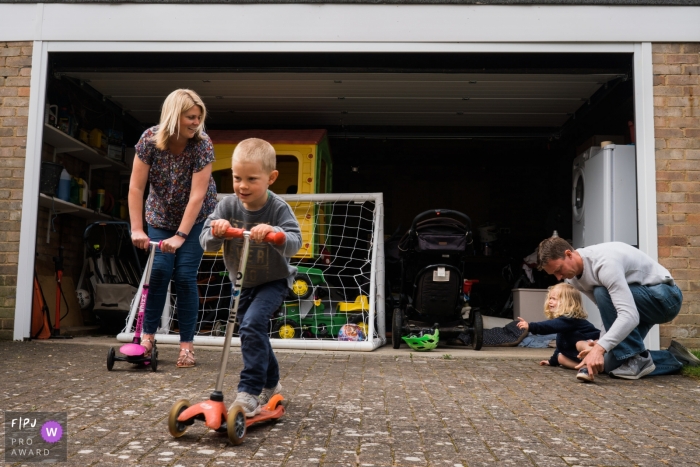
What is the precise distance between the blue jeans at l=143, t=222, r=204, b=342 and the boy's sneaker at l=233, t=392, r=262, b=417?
1.72 meters

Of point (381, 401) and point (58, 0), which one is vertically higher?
point (58, 0)

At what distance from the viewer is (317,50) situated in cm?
616

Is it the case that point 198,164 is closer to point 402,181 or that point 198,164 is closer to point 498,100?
point 498,100

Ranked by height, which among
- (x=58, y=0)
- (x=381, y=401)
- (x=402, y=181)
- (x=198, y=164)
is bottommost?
(x=381, y=401)

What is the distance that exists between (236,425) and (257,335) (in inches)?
16.7

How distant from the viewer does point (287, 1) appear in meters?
6.16

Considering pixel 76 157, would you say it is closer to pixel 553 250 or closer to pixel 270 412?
pixel 553 250

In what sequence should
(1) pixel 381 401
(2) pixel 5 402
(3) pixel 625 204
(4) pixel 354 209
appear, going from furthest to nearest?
(4) pixel 354 209 < (3) pixel 625 204 < (1) pixel 381 401 < (2) pixel 5 402

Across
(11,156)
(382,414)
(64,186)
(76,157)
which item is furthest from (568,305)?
(76,157)

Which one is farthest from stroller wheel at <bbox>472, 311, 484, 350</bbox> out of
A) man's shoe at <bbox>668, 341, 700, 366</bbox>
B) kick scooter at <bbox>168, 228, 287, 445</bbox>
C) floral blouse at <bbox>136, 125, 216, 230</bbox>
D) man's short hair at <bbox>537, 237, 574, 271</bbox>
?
kick scooter at <bbox>168, 228, 287, 445</bbox>

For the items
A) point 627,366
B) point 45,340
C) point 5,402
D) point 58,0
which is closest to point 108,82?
point 58,0

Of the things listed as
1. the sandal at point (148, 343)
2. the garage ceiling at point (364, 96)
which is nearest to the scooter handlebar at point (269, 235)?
the sandal at point (148, 343)

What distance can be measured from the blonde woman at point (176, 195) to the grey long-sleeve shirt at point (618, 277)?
2.42m

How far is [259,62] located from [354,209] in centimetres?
364
